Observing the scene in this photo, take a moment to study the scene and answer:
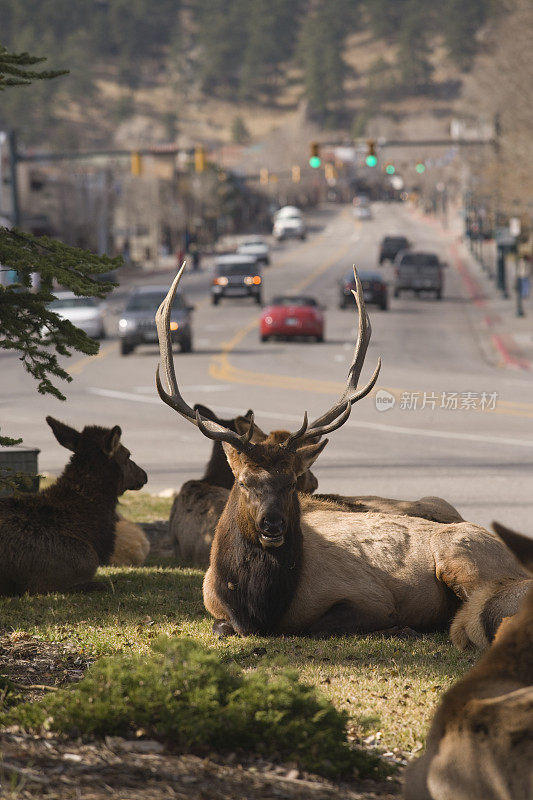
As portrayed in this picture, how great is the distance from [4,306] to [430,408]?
65.1 feet

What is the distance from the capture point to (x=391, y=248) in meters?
89.6

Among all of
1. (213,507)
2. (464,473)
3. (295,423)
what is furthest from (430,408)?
(213,507)

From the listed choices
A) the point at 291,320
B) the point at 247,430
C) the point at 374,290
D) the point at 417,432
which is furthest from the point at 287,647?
the point at 374,290

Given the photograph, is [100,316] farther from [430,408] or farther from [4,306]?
[4,306]

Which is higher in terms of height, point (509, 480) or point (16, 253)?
point (16, 253)

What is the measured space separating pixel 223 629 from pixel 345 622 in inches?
35.9

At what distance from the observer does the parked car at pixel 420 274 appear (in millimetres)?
64062

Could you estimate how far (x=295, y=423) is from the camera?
24.7 metres

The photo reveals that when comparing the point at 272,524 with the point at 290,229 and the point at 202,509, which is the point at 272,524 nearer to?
the point at 202,509

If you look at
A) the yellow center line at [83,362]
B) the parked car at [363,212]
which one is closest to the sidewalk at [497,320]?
the yellow center line at [83,362]

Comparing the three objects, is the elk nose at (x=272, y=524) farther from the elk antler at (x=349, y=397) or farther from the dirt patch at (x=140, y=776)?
the dirt patch at (x=140, y=776)

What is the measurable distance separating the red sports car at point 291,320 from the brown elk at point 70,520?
1340 inches

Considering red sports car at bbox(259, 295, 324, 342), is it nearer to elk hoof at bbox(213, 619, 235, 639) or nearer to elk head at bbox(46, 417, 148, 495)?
elk head at bbox(46, 417, 148, 495)

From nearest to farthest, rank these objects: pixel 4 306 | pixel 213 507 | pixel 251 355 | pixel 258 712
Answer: pixel 258 712
pixel 4 306
pixel 213 507
pixel 251 355
